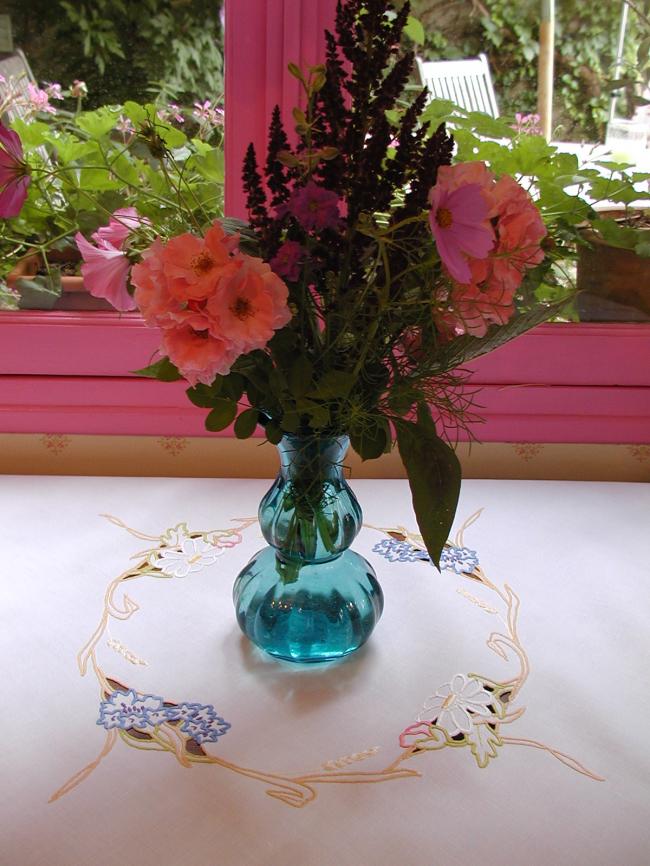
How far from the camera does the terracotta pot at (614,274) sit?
4.29 feet

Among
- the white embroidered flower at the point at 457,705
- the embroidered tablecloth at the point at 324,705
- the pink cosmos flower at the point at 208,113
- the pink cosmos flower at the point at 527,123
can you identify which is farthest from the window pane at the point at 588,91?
the white embroidered flower at the point at 457,705

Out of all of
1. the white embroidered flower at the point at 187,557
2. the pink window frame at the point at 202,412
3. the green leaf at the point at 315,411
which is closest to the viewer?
the green leaf at the point at 315,411

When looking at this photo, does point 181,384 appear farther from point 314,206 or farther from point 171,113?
point 314,206

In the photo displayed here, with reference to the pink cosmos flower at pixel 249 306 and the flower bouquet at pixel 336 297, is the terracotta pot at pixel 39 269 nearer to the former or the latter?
the flower bouquet at pixel 336 297

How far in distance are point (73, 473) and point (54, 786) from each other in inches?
28.4

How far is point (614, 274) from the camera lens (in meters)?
1.32

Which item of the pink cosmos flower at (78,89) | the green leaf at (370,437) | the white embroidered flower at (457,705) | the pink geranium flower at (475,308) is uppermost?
the pink cosmos flower at (78,89)

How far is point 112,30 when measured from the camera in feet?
4.09

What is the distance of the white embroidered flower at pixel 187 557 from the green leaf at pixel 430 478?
1.22 ft

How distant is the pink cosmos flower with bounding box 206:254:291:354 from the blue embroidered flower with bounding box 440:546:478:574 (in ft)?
1.59

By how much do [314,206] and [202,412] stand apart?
0.73 metres

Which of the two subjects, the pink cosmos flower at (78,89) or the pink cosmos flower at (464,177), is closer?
the pink cosmos flower at (464,177)

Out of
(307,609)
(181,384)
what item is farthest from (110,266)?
(181,384)

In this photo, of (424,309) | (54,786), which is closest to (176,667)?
(54,786)
